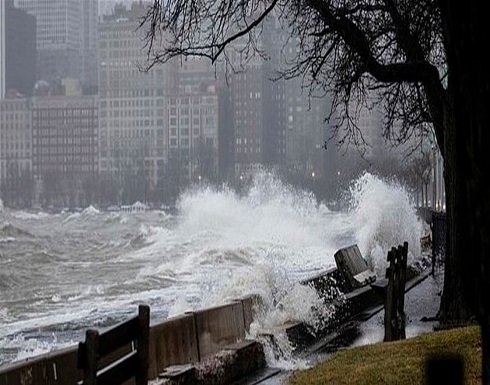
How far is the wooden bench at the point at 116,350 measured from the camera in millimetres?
5453

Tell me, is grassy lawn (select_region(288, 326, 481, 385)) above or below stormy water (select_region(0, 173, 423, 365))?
above

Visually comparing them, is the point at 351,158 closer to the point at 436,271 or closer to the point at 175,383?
the point at 436,271

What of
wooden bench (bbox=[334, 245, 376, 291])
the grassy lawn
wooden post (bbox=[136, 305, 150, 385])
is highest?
wooden post (bbox=[136, 305, 150, 385])

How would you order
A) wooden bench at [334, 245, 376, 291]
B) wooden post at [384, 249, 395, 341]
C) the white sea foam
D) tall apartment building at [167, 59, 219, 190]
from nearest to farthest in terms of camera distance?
wooden post at [384, 249, 395, 341] < wooden bench at [334, 245, 376, 291] < the white sea foam < tall apartment building at [167, 59, 219, 190]

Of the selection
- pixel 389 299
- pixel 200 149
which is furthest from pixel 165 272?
pixel 200 149

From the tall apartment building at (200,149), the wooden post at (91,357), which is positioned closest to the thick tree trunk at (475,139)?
the wooden post at (91,357)

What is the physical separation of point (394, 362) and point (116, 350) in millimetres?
4468

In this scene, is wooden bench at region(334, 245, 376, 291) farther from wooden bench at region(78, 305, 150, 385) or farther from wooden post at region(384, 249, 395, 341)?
wooden bench at region(78, 305, 150, 385)

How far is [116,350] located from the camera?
6.15 m

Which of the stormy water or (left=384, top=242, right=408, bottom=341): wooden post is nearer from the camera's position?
(left=384, top=242, right=408, bottom=341): wooden post

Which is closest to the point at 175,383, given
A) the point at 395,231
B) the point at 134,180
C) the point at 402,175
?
the point at 395,231

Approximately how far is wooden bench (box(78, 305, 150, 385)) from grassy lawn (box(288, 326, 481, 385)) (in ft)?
10.2

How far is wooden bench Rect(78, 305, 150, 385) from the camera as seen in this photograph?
5.45 metres

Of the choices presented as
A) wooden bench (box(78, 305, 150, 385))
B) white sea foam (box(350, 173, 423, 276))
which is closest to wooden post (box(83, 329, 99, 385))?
wooden bench (box(78, 305, 150, 385))
